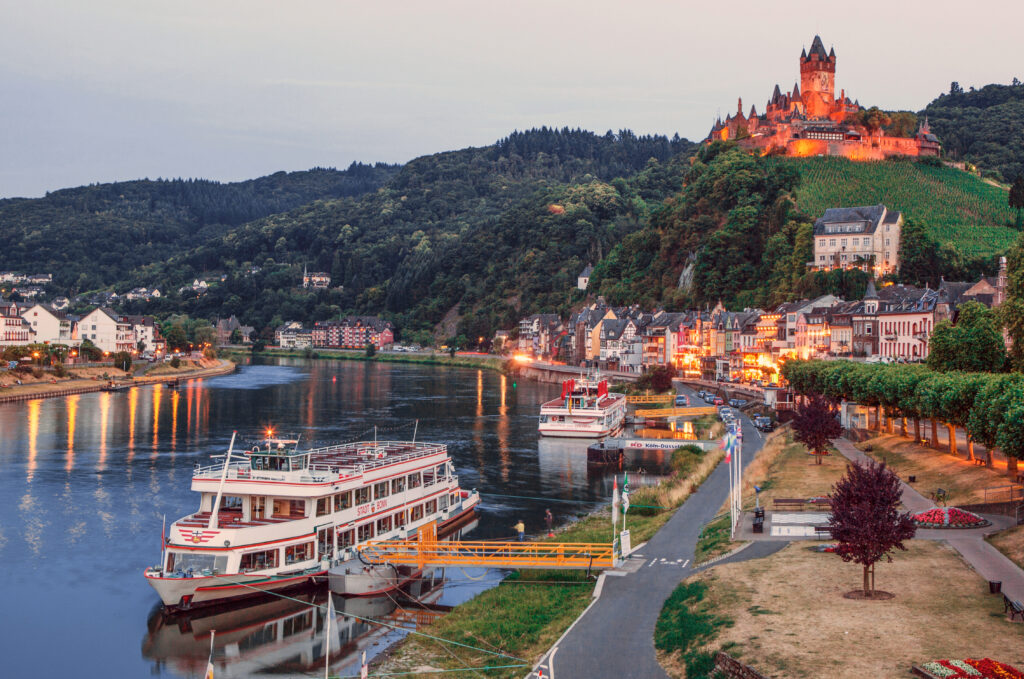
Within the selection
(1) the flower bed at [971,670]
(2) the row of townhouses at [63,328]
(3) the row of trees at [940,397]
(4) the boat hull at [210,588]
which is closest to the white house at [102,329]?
(2) the row of townhouses at [63,328]

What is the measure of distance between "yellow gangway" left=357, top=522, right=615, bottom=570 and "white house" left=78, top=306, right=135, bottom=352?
14044cm

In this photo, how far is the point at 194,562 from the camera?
34.8 metres

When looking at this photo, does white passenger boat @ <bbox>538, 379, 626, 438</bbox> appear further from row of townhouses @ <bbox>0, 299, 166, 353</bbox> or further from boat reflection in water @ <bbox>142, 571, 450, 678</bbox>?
row of townhouses @ <bbox>0, 299, 166, 353</bbox>

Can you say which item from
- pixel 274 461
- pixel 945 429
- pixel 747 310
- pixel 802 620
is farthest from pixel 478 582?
pixel 747 310

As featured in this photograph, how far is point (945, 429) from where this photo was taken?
6725cm

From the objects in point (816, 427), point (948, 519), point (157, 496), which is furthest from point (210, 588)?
point (816, 427)

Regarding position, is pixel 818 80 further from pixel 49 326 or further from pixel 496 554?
pixel 496 554

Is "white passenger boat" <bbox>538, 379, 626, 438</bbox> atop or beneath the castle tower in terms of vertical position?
beneath

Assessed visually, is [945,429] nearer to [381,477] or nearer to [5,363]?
[381,477]

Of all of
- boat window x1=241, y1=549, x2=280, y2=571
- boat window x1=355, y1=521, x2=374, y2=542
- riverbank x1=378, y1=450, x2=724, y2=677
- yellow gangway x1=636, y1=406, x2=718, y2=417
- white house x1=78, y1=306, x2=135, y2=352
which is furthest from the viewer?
white house x1=78, y1=306, x2=135, y2=352

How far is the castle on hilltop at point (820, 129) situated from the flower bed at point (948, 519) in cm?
14917

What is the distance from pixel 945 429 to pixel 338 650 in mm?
52082

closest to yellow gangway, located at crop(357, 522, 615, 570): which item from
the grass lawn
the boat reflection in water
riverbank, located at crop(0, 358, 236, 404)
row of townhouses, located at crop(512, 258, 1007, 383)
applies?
the boat reflection in water

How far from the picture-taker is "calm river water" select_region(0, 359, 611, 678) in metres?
31.8
